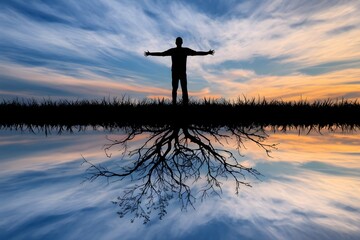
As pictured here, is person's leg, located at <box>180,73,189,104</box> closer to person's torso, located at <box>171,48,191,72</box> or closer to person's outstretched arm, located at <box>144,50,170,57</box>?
person's torso, located at <box>171,48,191,72</box>

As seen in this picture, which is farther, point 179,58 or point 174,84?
point 174,84

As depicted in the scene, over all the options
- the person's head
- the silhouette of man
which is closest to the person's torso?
the silhouette of man

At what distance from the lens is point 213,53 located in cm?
881

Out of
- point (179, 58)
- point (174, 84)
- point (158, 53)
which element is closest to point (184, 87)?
point (174, 84)

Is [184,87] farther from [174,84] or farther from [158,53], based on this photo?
[158,53]

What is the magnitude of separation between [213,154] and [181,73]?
306 centimetres

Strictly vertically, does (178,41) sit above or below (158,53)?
above

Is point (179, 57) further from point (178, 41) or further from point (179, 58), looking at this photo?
point (178, 41)

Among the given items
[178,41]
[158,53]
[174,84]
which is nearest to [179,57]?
[178,41]

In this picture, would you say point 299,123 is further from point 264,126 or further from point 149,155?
point 149,155

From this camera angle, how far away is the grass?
30.6 feet

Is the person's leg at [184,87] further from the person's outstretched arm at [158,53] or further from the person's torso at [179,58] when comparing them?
the person's outstretched arm at [158,53]

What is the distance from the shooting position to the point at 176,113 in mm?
9398

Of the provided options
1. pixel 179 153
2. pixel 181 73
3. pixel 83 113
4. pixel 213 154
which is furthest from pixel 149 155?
pixel 83 113
